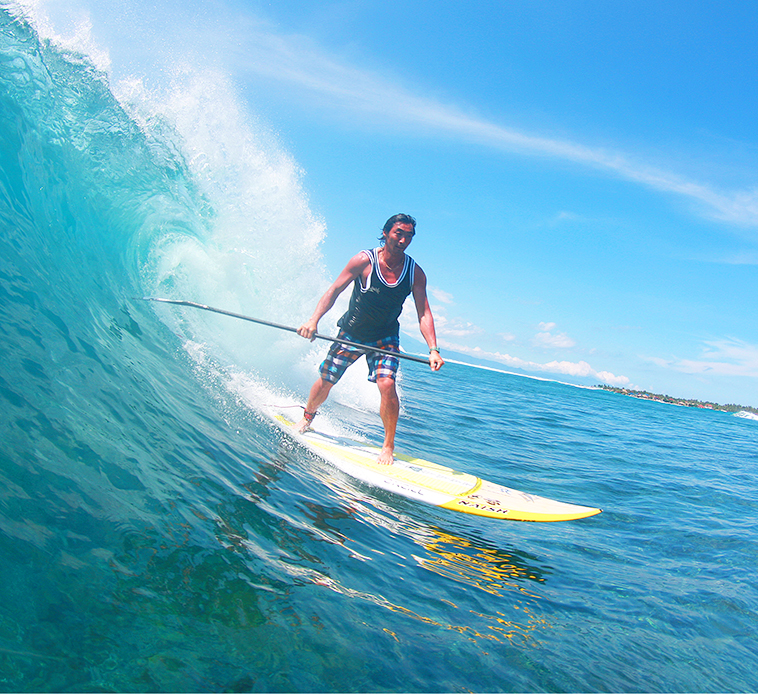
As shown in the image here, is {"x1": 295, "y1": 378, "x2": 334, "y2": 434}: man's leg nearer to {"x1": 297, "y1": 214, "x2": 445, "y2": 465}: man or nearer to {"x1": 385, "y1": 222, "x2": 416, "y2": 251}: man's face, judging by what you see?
{"x1": 297, "y1": 214, "x2": 445, "y2": 465}: man

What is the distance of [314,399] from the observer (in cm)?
545

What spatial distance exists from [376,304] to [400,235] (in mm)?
778

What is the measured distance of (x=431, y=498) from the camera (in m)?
4.63

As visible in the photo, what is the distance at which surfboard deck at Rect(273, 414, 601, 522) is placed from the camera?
179 inches

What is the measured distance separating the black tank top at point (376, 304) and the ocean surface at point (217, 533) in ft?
5.00

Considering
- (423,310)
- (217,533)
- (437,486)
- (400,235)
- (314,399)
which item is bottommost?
(217,533)

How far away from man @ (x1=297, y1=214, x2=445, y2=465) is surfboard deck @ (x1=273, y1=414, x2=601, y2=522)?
12.1 inches

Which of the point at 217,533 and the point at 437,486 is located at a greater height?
the point at 437,486

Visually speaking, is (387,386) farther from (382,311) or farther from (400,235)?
(400,235)

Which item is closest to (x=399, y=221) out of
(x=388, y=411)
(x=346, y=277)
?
(x=346, y=277)

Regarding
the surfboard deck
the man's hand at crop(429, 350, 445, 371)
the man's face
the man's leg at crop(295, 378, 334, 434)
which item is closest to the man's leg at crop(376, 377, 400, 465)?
the surfboard deck

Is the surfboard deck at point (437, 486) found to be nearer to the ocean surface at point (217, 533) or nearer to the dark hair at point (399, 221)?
the ocean surface at point (217, 533)

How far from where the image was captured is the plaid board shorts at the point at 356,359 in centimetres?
515

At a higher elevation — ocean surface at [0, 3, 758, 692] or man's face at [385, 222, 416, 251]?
man's face at [385, 222, 416, 251]
